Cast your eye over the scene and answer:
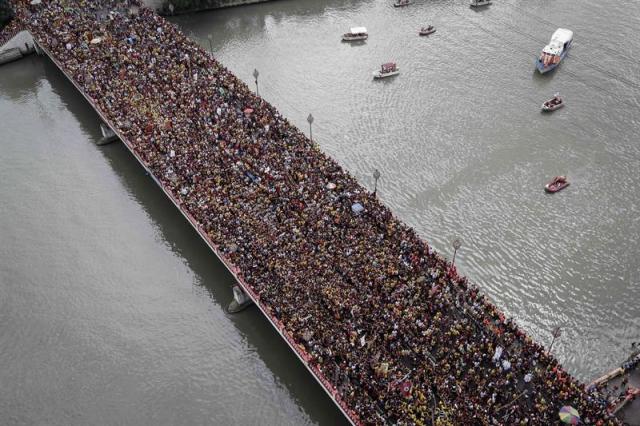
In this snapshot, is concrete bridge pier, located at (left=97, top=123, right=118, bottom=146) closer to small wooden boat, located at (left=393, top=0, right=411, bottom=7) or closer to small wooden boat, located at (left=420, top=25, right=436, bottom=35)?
small wooden boat, located at (left=420, top=25, right=436, bottom=35)

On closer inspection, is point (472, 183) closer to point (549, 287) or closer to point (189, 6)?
point (549, 287)

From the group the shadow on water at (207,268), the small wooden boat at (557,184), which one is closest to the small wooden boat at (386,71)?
the small wooden boat at (557,184)

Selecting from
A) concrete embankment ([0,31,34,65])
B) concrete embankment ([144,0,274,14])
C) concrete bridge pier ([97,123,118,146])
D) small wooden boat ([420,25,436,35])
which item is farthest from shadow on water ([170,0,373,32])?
concrete bridge pier ([97,123,118,146])

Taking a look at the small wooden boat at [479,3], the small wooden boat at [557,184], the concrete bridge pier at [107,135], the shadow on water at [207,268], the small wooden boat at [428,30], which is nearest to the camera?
the shadow on water at [207,268]

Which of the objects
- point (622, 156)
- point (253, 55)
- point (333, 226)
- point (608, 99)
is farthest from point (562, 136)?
point (253, 55)

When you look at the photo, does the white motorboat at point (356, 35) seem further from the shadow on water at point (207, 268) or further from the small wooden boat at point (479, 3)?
the shadow on water at point (207, 268)

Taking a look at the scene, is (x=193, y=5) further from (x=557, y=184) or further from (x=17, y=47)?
(x=557, y=184)
